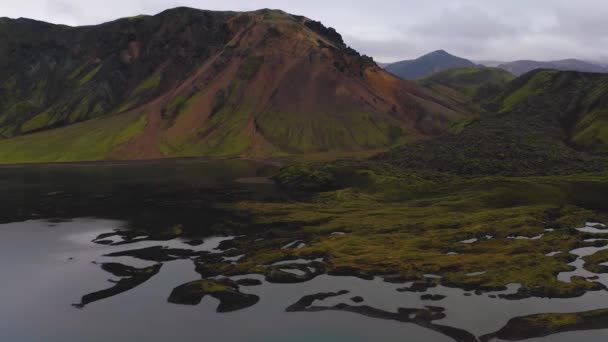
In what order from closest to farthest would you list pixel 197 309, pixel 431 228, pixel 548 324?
1. pixel 548 324
2. pixel 197 309
3. pixel 431 228

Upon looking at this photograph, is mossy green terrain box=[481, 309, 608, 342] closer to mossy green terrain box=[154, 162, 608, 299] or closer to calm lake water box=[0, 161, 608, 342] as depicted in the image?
calm lake water box=[0, 161, 608, 342]

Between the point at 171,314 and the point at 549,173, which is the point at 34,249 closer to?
the point at 171,314

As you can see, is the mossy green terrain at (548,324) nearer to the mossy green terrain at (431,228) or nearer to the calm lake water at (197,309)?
the calm lake water at (197,309)

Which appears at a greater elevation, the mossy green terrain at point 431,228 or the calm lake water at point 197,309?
the mossy green terrain at point 431,228

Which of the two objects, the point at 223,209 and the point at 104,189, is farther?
the point at 104,189

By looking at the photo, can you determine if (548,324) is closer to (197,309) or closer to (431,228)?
(197,309)

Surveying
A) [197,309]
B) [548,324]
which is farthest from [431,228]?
[197,309]

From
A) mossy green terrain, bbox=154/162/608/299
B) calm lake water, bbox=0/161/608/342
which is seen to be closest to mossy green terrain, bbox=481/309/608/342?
calm lake water, bbox=0/161/608/342

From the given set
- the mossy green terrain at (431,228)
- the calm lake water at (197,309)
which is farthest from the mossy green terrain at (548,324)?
the mossy green terrain at (431,228)

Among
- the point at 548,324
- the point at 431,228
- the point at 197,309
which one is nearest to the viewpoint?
the point at 548,324

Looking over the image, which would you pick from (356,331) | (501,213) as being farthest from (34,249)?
(501,213)

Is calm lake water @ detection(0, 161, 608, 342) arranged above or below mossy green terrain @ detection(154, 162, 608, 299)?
below
